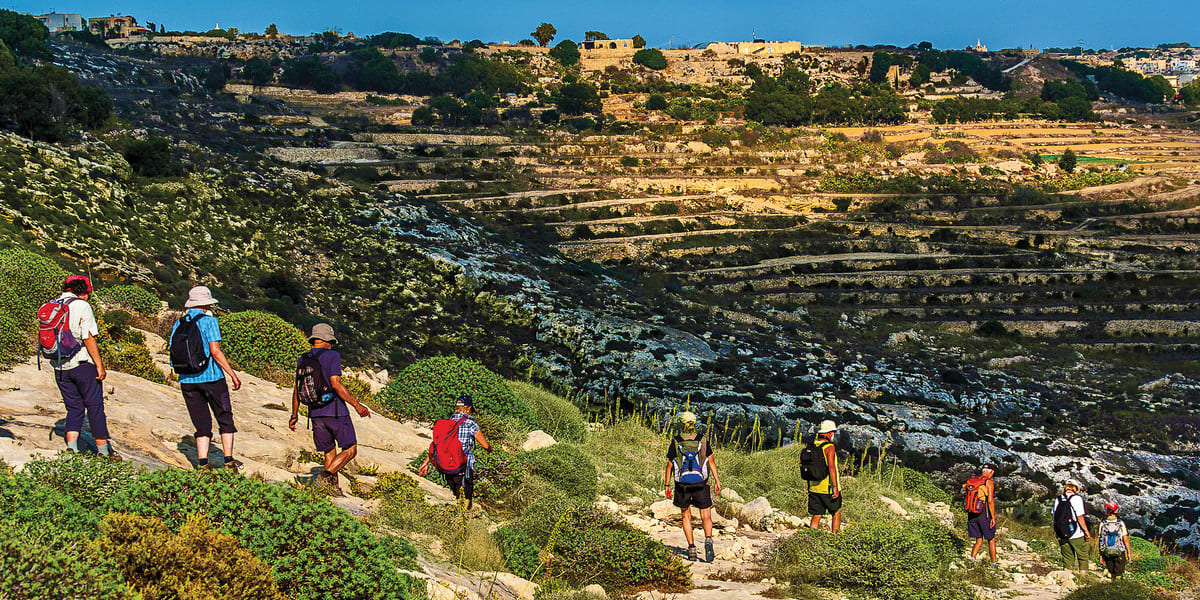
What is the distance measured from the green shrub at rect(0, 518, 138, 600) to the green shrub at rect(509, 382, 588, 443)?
11421 mm

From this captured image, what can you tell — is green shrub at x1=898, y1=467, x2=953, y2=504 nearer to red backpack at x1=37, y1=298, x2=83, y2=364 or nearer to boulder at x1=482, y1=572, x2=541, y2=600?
boulder at x1=482, y1=572, x2=541, y2=600

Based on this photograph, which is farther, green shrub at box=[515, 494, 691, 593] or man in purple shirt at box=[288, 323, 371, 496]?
man in purple shirt at box=[288, 323, 371, 496]

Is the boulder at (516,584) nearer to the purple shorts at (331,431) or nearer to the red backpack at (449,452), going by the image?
the red backpack at (449,452)

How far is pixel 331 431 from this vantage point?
10727 mm

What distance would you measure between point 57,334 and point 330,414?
274cm

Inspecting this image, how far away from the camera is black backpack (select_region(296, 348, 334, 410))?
10.6 meters

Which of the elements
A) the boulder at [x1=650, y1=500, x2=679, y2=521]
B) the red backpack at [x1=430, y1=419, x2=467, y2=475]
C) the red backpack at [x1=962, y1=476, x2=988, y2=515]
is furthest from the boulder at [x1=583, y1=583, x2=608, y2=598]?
the red backpack at [x1=962, y1=476, x2=988, y2=515]

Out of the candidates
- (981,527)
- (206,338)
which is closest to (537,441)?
(981,527)

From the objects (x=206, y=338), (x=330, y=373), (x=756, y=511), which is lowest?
(x=756, y=511)

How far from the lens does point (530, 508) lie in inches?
480

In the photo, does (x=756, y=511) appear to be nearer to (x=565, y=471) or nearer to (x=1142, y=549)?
(x=565, y=471)

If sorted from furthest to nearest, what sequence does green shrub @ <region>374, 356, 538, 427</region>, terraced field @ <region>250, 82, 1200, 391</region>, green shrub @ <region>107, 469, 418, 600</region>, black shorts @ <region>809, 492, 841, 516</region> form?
terraced field @ <region>250, 82, 1200, 391</region>
green shrub @ <region>374, 356, 538, 427</region>
black shorts @ <region>809, 492, 841, 516</region>
green shrub @ <region>107, 469, 418, 600</region>

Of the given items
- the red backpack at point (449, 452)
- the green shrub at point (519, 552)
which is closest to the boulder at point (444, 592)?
the green shrub at point (519, 552)

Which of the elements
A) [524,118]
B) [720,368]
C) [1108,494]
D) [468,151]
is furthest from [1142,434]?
[524,118]
